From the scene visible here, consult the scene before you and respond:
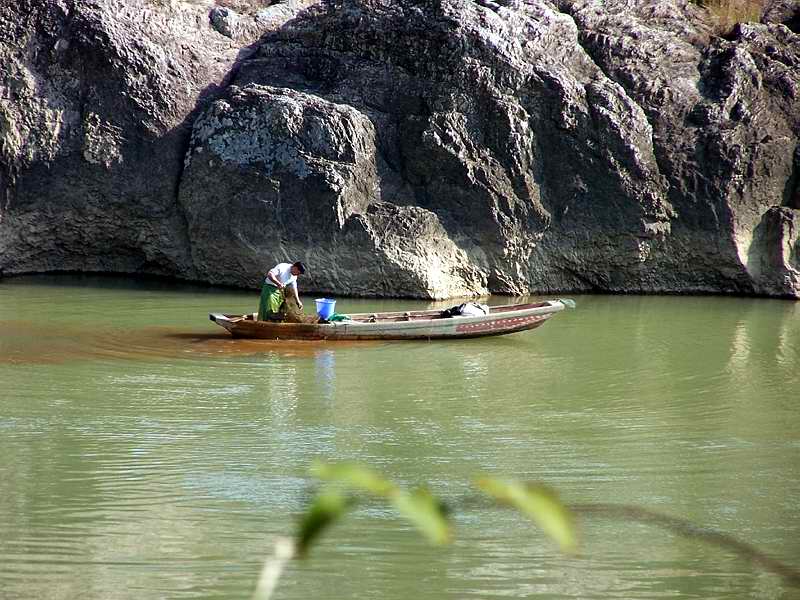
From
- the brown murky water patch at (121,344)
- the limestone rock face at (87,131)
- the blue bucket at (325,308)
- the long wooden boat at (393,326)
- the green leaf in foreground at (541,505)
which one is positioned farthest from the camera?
the limestone rock face at (87,131)

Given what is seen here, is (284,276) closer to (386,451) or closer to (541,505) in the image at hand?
(386,451)

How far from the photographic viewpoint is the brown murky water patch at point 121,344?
11.4 metres

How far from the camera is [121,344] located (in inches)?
480

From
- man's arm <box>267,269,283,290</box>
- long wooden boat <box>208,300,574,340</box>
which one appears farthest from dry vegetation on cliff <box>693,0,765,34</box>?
man's arm <box>267,269,283,290</box>

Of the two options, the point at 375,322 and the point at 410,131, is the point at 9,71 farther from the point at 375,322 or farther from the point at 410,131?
the point at 375,322

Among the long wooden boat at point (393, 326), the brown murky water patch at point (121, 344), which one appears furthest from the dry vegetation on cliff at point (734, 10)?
the brown murky water patch at point (121, 344)

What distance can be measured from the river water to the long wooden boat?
0.61ft

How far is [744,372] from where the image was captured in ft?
37.1

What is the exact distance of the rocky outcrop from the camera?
59.2ft

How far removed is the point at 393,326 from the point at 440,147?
6.10 metres

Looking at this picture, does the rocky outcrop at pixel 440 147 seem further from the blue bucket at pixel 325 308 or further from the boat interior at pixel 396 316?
the blue bucket at pixel 325 308

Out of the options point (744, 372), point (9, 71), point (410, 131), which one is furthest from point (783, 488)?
point (9, 71)

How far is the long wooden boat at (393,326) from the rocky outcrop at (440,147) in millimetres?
4633

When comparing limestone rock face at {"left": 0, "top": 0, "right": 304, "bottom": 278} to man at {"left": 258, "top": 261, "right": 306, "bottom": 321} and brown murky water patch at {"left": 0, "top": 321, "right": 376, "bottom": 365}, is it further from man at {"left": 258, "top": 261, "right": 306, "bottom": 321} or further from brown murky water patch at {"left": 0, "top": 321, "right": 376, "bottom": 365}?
man at {"left": 258, "top": 261, "right": 306, "bottom": 321}
